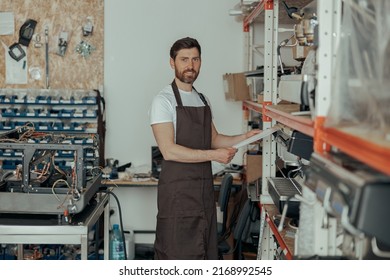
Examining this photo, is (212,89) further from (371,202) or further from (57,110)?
(371,202)

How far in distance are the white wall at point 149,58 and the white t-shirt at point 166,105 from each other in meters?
1.49

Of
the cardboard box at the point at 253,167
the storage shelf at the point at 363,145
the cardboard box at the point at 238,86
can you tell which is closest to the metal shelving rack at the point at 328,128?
the storage shelf at the point at 363,145

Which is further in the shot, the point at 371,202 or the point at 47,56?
the point at 47,56

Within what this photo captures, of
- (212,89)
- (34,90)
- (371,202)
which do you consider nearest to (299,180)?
(371,202)

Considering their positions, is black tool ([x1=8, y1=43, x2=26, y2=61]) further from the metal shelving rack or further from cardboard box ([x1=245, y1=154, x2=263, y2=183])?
the metal shelving rack

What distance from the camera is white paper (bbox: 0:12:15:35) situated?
15.7 feet

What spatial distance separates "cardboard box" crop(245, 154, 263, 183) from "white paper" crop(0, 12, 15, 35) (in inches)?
95.3

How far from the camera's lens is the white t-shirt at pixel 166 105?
321 cm

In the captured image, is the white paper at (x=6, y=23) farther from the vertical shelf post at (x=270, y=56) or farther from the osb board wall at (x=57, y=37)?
the vertical shelf post at (x=270, y=56)

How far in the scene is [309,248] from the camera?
1.82 m

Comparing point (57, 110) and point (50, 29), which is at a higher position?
point (50, 29)

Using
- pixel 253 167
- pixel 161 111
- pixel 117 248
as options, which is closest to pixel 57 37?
pixel 117 248

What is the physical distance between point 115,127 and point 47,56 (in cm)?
86

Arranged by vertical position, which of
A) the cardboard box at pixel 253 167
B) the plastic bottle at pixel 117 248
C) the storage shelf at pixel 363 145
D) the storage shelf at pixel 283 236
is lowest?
the plastic bottle at pixel 117 248
